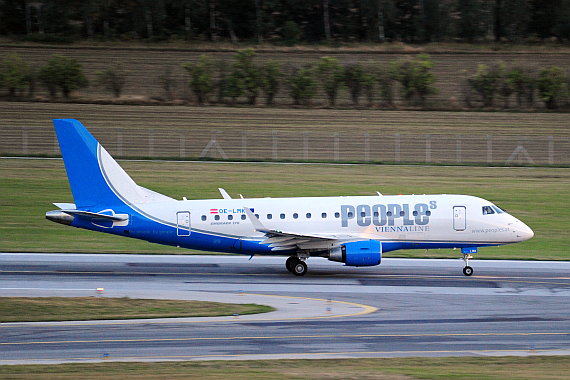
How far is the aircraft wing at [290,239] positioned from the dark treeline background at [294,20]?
5661 cm

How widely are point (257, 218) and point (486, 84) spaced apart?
4600 cm

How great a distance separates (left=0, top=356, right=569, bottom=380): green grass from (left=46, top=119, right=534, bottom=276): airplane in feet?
36.2

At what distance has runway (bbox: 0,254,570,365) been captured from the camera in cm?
1712

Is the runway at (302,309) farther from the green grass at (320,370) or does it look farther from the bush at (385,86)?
the bush at (385,86)

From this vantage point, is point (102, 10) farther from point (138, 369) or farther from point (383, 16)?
point (138, 369)

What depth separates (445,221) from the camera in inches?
1072

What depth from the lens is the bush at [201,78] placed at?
2633 inches

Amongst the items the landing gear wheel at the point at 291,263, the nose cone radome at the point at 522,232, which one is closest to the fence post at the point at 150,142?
the landing gear wheel at the point at 291,263

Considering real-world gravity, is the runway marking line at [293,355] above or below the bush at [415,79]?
below

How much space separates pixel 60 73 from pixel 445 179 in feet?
129

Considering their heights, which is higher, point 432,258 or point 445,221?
point 445,221

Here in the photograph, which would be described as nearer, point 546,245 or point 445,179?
point 546,245

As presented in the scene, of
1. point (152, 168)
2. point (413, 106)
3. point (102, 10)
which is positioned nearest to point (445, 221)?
point (152, 168)

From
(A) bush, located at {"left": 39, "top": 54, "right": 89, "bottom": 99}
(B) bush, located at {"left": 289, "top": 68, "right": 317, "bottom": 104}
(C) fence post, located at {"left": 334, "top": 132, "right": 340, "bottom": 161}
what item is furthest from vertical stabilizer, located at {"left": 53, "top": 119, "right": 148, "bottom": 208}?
(A) bush, located at {"left": 39, "top": 54, "right": 89, "bottom": 99}
